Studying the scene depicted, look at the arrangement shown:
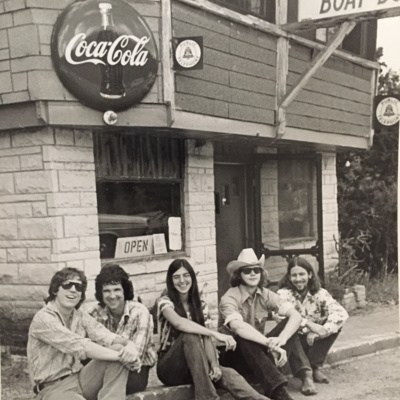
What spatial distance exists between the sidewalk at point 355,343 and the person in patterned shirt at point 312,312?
1.64ft

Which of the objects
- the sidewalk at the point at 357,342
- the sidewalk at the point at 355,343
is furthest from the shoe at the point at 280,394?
the sidewalk at the point at 357,342

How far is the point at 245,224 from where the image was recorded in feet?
23.4

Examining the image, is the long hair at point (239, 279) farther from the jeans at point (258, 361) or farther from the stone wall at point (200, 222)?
the stone wall at point (200, 222)

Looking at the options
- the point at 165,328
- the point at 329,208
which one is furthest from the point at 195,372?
the point at 329,208

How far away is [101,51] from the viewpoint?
14.5 ft

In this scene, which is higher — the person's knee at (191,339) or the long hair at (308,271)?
the long hair at (308,271)

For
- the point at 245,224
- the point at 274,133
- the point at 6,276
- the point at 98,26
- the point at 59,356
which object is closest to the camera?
the point at 59,356

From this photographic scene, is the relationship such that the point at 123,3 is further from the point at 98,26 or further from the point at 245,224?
the point at 245,224

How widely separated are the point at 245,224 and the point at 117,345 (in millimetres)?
3539

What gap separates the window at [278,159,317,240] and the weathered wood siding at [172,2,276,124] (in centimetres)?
137

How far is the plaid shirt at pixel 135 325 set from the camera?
156 inches

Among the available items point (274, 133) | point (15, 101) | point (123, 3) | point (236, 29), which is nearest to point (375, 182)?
point (274, 133)

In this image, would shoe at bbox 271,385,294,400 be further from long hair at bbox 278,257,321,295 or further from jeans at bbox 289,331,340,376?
long hair at bbox 278,257,321,295

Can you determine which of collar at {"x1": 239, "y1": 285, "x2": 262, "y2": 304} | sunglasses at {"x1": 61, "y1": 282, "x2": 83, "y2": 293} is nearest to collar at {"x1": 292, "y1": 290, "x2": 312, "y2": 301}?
collar at {"x1": 239, "y1": 285, "x2": 262, "y2": 304}
